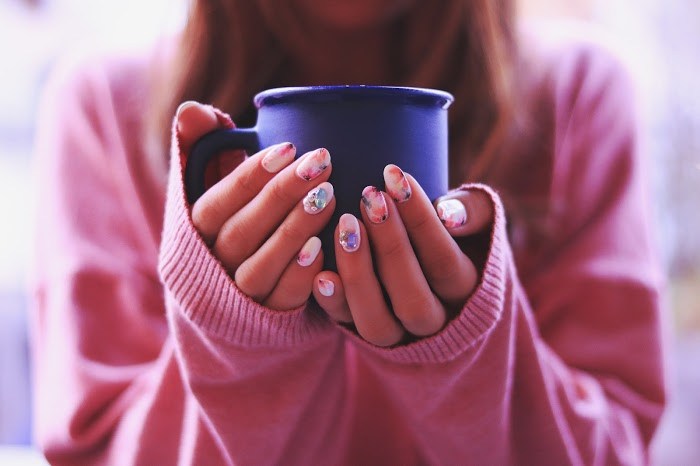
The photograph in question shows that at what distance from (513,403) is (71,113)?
70 cm

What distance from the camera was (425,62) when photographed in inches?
31.1

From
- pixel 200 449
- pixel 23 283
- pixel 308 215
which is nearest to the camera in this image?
pixel 308 215

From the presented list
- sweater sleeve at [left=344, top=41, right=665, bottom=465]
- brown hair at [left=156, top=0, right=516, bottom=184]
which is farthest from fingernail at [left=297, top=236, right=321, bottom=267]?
brown hair at [left=156, top=0, right=516, bottom=184]

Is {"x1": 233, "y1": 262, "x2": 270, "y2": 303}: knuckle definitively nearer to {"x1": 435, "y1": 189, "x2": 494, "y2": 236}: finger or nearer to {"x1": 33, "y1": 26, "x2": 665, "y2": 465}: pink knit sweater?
{"x1": 33, "y1": 26, "x2": 665, "y2": 465}: pink knit sweater

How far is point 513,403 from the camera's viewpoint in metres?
0.54

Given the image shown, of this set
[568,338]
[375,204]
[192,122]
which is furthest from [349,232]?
[568,338]

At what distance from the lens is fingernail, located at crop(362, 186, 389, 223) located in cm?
36

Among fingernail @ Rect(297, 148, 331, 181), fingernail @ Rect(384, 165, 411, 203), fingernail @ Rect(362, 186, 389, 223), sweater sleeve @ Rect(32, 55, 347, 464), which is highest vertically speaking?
fingernail @ Rect(297, 148, 331, 181)

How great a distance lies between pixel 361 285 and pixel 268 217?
0.08 m

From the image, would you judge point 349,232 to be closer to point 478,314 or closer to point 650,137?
point 478,314

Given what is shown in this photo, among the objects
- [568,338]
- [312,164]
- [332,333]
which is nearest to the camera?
[312,164]

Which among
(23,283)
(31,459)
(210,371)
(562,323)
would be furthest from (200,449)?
(23,283)

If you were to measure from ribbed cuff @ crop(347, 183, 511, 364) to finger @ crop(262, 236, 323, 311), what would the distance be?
94 mm

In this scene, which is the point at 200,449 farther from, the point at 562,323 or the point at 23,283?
the point at 23,283
